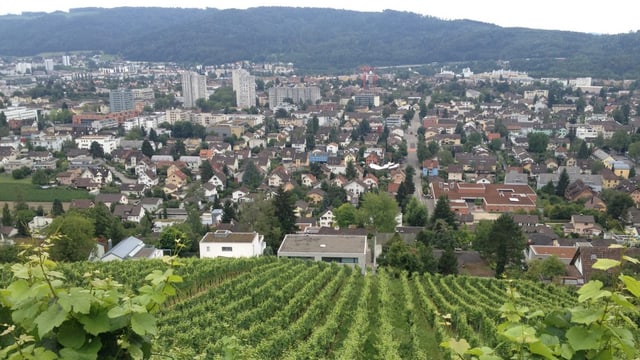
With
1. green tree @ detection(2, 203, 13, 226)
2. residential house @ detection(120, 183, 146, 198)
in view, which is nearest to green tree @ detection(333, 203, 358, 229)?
residential house @ detection(120, 183, 146, 198)

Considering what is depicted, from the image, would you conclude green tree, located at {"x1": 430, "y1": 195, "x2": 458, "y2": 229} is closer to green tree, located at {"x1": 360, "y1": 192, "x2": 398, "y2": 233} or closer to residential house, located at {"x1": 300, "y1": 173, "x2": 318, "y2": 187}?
green tree, located at {"x1": 360, "y1": 192, "x2": 398, "y2": 233}

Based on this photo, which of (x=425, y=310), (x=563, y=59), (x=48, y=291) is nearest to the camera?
(x=48, y=291)

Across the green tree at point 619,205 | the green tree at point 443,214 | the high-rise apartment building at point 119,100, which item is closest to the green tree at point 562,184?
the green tree at point 619,205

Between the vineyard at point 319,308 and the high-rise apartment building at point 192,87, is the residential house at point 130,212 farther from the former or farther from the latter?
the high-rise apartment building at point 192,87

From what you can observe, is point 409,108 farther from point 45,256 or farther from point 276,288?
point 45,256

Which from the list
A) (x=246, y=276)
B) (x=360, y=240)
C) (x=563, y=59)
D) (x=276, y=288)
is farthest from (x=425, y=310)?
(x=563, y=59)

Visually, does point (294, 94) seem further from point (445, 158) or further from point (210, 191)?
point (210, 191)
